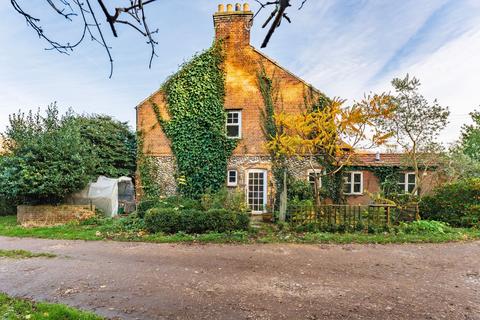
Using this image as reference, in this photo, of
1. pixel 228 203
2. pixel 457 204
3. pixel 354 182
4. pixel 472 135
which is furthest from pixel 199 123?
pixel 472 135

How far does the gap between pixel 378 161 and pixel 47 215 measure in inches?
747

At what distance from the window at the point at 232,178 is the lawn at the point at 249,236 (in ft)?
15.5

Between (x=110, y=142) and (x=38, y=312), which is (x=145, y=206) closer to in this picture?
(x=38, y=312)

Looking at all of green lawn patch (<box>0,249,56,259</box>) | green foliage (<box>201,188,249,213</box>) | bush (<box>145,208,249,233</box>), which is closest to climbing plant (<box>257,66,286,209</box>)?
green foliage (<box>201,188,249,213</box>)

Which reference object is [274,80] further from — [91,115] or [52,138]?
[91,115]

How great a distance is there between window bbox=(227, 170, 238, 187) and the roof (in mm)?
7065

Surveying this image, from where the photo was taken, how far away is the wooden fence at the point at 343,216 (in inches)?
→ 424

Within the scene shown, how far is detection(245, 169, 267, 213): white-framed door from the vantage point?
15.5 metres

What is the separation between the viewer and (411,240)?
9664 millimetres

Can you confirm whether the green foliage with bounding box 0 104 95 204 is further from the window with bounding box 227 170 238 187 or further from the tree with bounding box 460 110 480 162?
the tree with bounding box 460 110 480 162

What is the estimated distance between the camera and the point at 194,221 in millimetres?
10195

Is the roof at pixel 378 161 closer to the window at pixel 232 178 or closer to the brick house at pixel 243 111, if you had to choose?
the brick house at pixel 243 111

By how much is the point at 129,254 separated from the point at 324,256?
5.74 m

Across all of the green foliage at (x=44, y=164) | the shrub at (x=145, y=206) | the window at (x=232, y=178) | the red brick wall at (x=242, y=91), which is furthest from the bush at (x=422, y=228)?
the green foliage at (x=44, y=164)
